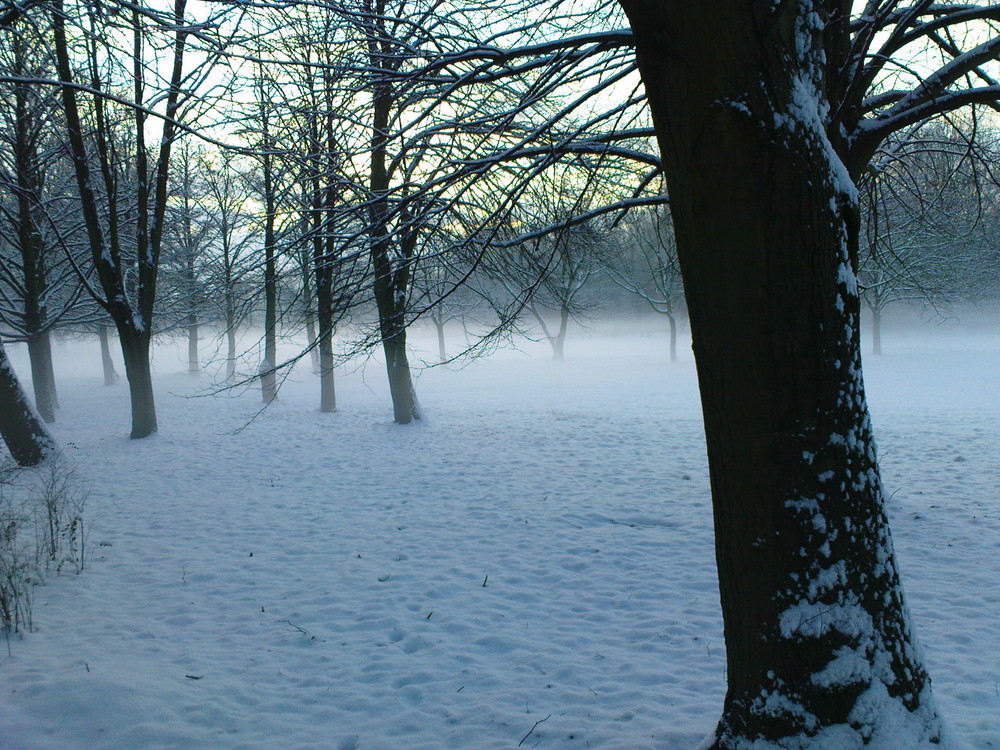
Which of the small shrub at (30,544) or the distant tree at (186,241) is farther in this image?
the distant tree at (186,241)

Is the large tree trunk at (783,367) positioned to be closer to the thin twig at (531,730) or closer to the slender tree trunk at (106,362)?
the thin twig at (531,730)

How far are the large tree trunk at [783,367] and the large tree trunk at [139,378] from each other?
1232cm

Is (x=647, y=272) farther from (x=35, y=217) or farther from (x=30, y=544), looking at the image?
(x=30, y=544)

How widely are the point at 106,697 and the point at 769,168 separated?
4199 millimetres

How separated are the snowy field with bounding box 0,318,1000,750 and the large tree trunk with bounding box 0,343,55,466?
79cm

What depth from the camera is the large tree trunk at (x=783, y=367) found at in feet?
7.43

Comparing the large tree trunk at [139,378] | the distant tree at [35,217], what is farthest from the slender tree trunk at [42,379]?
the large tree trunk at [139,378]

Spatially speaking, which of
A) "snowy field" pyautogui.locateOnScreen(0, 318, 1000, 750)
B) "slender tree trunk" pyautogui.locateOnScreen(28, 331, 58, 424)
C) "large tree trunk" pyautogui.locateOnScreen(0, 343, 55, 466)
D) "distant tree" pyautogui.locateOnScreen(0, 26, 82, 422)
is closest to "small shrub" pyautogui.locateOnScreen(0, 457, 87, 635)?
"snowy field" pyautogui.locateOnScreen(0, 318, 1000, 750)

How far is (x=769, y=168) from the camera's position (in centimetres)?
225

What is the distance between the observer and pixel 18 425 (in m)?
9.15

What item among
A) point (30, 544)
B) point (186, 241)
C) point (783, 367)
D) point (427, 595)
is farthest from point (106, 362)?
point (783, 367)

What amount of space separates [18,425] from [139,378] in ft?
10.0

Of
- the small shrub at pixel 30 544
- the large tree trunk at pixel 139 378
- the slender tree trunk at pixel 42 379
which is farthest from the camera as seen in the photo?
the slender tree trunk at pixel 42 379

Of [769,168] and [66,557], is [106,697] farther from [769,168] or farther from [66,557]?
[769,168]
